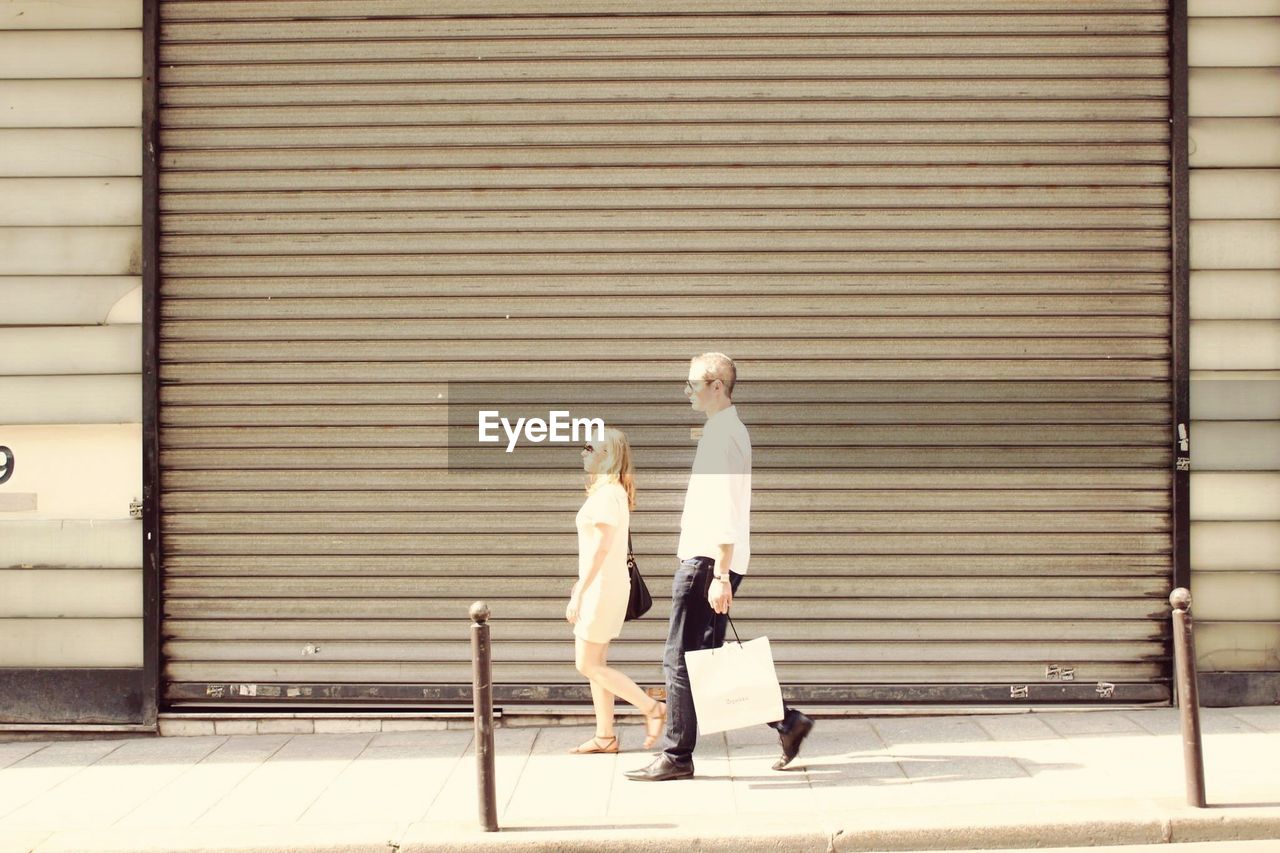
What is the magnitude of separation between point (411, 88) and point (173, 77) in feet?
4.81

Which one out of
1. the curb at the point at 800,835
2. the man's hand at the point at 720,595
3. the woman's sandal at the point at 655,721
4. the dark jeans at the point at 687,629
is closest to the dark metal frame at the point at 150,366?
the curb at the point at 800,835

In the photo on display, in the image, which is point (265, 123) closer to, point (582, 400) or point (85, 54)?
point (85, 54)

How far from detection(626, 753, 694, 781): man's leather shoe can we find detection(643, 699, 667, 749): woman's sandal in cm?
32

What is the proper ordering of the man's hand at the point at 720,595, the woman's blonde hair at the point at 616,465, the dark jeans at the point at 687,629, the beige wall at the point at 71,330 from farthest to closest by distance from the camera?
the beige wall at the point at 71,330 → the woman's blonde hair at the point at 616,465 → the dark jeans at the point at 687,629 → the man's hand at the point at 720,595

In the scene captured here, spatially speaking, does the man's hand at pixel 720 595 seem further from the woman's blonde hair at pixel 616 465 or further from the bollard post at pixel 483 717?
the bollard post at pixel 483 717

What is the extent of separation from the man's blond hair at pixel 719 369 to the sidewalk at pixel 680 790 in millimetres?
1945

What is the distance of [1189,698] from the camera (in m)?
4.32

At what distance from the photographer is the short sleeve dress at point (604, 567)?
509cm

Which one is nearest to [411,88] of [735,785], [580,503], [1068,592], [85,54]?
[85,54]

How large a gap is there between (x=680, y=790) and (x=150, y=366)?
4032 millimetres

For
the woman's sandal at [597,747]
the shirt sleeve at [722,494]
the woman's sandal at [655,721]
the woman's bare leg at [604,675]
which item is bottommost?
the woman's sandal at [597,747]

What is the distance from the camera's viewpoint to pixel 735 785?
Answer: 4.95 metres

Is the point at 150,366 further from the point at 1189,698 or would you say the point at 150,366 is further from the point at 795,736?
the point at 1189,698

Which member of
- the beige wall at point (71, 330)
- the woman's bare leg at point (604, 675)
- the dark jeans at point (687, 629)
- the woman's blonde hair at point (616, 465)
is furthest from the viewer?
the beige wall at point (71, 330)
